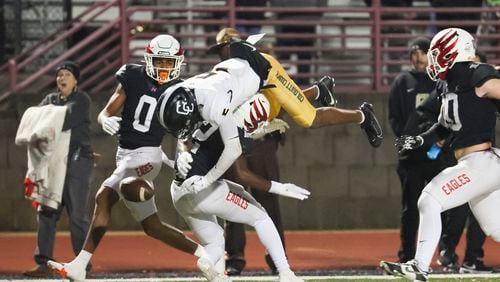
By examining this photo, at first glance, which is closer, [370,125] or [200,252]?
[200,252]

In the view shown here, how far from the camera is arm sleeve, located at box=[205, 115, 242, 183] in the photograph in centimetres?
916

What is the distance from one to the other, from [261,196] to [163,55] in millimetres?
1682

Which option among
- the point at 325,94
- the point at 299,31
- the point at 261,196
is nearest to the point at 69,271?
the point at 261,196

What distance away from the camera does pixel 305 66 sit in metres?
15.2

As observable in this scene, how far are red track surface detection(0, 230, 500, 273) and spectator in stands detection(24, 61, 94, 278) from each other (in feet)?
1.29

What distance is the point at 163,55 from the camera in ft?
33.2

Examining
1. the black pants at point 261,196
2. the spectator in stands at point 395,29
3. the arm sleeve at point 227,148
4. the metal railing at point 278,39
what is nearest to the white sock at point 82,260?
the arm sleeve at point 227,148

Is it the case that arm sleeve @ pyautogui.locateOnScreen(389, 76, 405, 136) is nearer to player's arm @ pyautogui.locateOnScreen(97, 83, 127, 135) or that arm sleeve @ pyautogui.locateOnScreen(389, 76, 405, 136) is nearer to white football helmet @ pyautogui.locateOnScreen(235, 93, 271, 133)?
white football helmet @ pyautogui.locateOnScreen(235, 93, 271, 133)

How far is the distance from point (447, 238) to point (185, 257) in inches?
96.4

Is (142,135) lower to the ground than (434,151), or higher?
higher

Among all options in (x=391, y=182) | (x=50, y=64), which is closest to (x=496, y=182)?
(x=391, y=182)

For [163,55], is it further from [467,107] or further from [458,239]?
[458,239]

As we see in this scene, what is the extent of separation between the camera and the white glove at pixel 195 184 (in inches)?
364

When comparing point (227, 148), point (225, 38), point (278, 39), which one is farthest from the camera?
point (278, 39)
